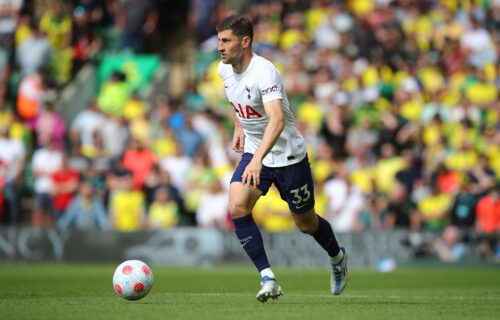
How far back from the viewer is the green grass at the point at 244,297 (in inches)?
275

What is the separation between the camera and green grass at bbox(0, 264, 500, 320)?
6.98m

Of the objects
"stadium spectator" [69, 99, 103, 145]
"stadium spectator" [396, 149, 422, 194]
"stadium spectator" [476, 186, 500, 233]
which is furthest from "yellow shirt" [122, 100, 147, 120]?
"stadium spectator" [476, 186, 500, 233]

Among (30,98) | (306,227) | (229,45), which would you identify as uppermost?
(30,98)

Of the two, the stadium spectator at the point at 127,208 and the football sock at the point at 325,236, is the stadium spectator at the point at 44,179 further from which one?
the football sock at the point at 325,236

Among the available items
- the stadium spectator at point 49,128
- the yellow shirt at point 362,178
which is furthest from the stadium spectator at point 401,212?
the stadium spectator at point 49,128

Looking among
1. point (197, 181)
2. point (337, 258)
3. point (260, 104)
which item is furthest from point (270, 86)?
point (197, 181)

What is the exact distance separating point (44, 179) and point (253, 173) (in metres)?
10.9

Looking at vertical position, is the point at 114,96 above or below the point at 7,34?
below

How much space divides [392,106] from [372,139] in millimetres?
1178

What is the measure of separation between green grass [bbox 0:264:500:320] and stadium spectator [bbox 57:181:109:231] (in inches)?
125

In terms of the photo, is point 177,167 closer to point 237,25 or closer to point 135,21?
point 135,21

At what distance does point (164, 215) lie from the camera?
17344mm

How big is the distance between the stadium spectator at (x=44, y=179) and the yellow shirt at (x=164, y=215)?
2.09 metres

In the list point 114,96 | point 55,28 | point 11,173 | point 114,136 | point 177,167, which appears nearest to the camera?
point 11,173
